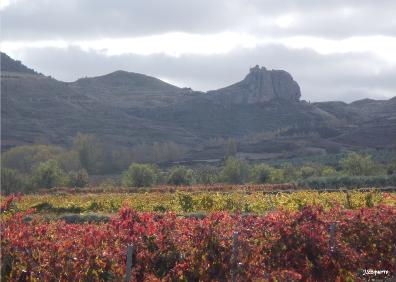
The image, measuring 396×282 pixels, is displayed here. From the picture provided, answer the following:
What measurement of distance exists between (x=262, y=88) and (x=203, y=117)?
84.8ft

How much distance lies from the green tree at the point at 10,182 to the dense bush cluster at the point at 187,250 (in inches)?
1908

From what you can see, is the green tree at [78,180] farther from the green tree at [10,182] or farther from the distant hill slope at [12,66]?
the distant hill slope at [12,66]

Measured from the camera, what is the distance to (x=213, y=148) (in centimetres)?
11888

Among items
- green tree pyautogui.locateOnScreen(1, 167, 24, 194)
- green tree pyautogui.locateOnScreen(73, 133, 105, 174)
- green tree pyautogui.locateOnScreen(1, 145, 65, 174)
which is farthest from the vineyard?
green tree pyautogui.locateOnScreen(73, 133, 105, 174)

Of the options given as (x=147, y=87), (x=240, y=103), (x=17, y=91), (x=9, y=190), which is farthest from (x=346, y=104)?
(x=9, y=190)

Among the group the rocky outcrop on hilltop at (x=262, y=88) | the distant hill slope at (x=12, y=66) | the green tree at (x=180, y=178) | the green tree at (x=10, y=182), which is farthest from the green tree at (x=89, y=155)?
the distant hill slope at (x=12, y=66)

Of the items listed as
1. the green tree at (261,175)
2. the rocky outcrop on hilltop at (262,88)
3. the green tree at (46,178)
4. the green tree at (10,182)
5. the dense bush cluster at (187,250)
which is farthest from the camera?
the rocky outcrop on hilltop at (262,88)

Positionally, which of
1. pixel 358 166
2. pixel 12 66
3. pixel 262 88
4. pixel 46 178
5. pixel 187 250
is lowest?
pixel 46 178

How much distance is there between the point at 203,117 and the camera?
147375 mm

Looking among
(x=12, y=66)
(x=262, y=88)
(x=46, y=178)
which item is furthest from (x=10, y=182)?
(x=12, y=66)

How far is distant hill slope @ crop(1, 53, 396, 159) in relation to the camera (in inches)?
4552

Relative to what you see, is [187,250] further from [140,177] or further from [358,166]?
[358,166]

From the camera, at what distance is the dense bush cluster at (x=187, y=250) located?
741 centimetres

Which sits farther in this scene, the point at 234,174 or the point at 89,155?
the point at 89,155
